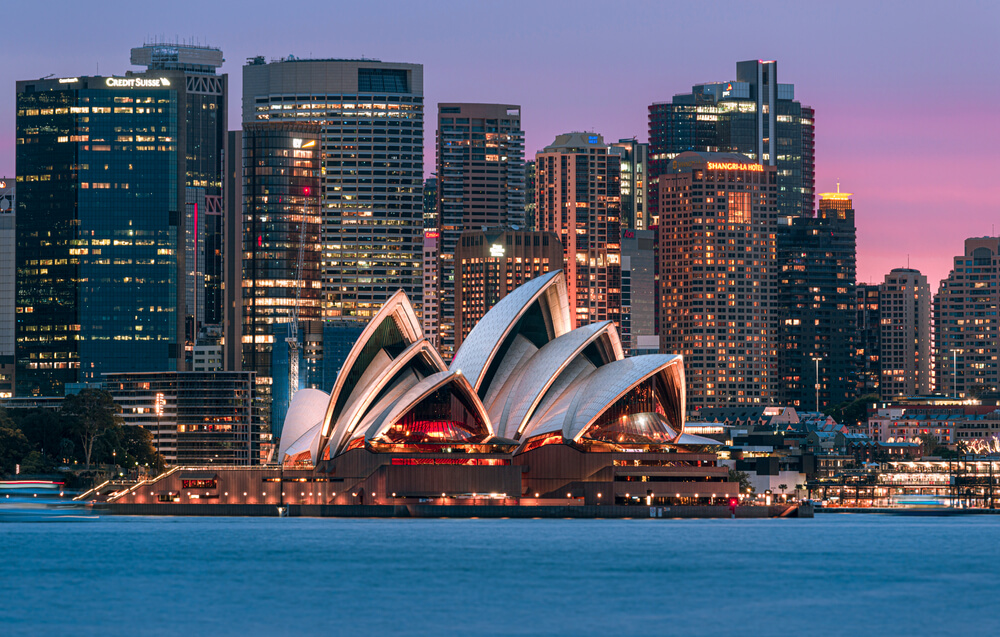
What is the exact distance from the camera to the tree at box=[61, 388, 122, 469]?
7087 inches

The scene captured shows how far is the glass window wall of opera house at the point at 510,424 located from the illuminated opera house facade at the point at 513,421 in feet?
0.36

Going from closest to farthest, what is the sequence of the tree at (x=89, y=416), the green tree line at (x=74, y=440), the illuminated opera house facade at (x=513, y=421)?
the illuminated opera house facade at (x=513, y=421), the green tree line at (x=74, y=440), the tree at (x=89, y=416)

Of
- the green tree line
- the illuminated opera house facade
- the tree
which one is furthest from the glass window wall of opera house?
the tree

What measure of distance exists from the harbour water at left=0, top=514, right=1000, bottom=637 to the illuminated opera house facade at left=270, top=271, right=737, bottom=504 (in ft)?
36.6

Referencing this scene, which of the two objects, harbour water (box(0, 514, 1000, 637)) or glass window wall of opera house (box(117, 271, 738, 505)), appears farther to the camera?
glass window wall of opera house (box(117, 271, 738, 505))

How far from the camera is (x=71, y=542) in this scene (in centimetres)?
11444

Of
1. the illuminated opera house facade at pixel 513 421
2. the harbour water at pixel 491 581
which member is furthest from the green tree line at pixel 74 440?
the harbour water at pixel 491 581

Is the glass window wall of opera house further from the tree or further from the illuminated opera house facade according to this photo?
the tree

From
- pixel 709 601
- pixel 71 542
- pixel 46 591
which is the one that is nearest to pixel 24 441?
pixel 71 542

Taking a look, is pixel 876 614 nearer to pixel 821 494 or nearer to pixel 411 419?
pixel 411 419

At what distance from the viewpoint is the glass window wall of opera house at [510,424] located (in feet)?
465

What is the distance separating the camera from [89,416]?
180 m

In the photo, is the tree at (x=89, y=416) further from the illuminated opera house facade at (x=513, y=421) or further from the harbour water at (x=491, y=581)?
the harbour water at (x=491, y=581)

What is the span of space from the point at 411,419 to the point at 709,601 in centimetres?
6492
